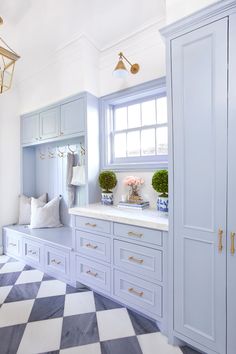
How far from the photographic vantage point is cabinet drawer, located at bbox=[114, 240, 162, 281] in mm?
1671

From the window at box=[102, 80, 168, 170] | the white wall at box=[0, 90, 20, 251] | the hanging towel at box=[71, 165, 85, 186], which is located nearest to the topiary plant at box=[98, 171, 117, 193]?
the window at box=[102, 80, 168, 170]

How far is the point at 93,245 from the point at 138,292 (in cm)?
62

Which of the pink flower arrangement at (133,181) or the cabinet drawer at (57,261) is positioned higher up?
the pink flower arrangement at (133,181)

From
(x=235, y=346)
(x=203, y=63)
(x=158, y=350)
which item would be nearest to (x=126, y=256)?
(x=158, y=350)

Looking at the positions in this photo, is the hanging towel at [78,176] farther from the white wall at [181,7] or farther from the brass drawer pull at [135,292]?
the white wall at [181,7]

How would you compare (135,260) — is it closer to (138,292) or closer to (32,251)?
(138,292)

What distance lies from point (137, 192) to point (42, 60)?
232 centimetres

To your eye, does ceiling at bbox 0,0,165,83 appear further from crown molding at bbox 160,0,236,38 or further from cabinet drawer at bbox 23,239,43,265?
cabinet drawer at bbox 23,239,43,265

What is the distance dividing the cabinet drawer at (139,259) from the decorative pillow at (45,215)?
148cm

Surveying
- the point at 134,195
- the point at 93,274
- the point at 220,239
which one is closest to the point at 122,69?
the point at 134,195

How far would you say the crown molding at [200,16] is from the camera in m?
1.24

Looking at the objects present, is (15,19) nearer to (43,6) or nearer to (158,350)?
(43,6)

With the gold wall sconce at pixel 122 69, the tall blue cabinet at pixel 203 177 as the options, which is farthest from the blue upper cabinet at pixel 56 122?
the tall blue cabinet at pixel 203 177

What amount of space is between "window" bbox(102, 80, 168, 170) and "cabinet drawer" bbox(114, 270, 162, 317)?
3.84 feet
